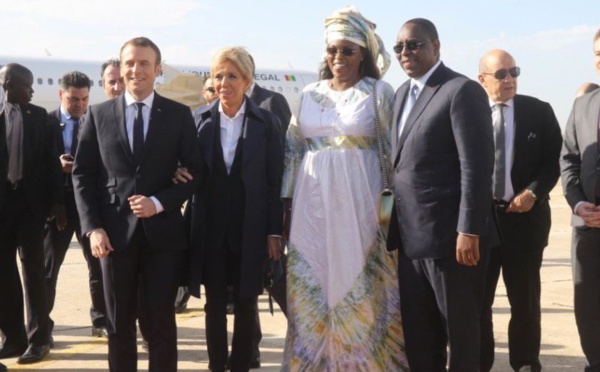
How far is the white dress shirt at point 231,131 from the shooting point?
4898 millimetres

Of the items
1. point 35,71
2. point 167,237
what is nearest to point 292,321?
point 167,237

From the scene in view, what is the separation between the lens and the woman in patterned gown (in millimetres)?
4711

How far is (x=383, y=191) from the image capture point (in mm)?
4605

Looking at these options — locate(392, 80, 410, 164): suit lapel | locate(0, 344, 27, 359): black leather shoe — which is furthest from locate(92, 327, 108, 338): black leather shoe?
locate(392, 80, 410, 164): suit lapel

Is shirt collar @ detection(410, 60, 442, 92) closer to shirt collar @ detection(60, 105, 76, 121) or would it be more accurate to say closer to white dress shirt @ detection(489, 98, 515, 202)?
white dress shirt @ detection(489, 98, 515, 202)

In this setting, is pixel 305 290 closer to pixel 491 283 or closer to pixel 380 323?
pixel 380 323

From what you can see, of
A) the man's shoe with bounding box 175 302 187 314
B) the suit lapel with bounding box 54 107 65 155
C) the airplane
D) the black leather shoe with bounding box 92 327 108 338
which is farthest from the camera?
the airplane

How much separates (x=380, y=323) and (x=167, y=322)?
119 cm

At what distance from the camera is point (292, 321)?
4.87 m

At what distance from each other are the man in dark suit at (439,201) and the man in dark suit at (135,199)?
122 cm

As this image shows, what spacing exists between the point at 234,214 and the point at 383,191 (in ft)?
2.89

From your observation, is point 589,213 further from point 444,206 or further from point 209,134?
point 209,134

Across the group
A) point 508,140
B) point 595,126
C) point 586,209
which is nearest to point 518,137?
point 508,140

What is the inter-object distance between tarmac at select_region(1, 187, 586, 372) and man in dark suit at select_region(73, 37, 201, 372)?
43.0 inches
